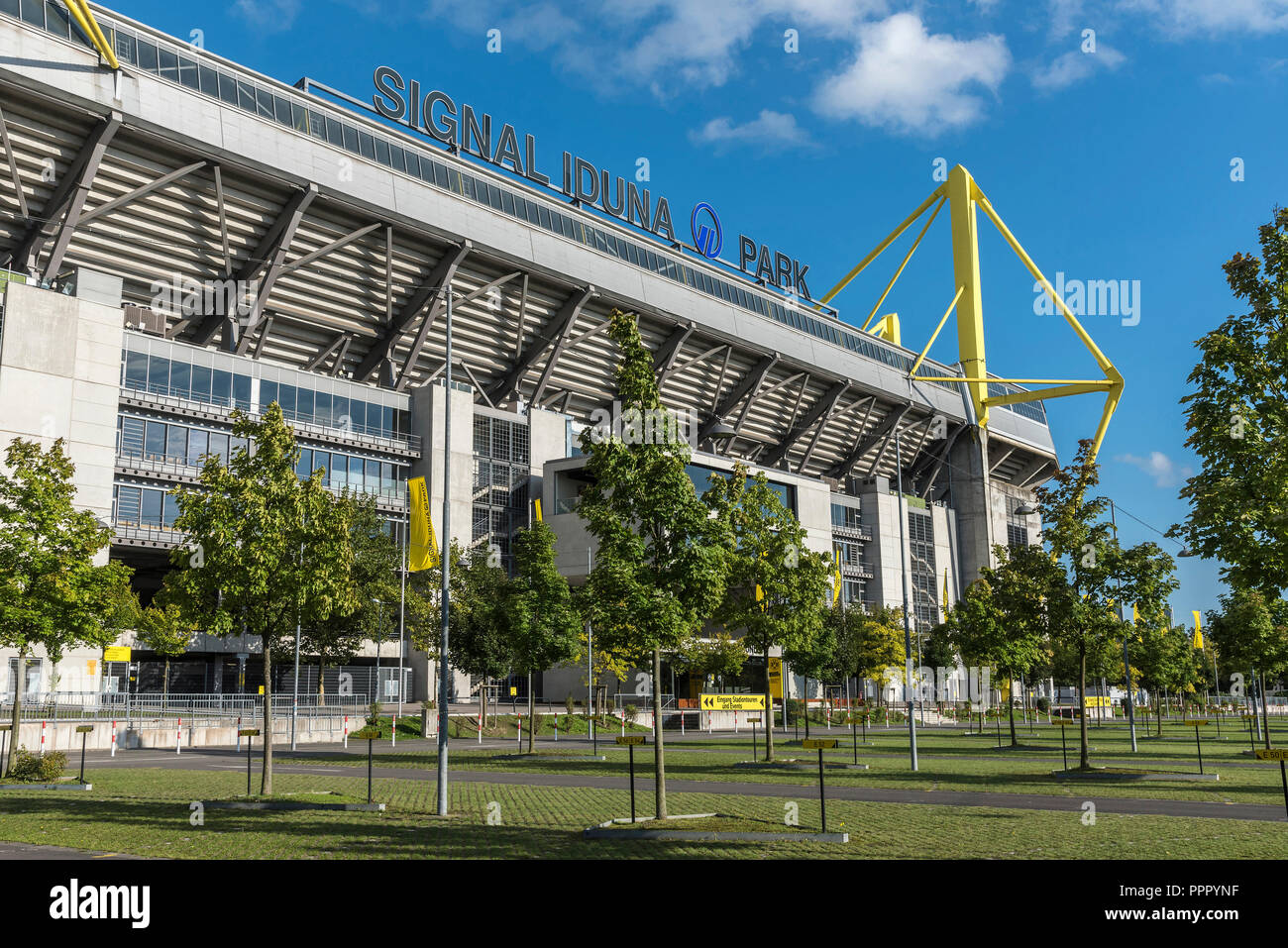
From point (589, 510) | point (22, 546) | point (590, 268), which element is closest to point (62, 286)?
point (590, 268)

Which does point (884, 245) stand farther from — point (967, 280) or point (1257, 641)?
point (1257, 641)

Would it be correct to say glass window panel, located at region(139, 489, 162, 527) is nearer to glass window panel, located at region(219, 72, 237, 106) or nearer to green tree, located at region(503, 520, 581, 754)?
glass window panel, located at region(219, 72, 237, 106)

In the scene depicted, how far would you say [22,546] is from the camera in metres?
22.0

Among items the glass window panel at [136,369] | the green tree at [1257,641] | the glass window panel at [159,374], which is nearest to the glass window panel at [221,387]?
the glass window panel at [159,374]

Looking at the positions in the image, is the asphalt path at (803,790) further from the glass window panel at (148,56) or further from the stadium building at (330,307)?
the glass window panel at (148,56)

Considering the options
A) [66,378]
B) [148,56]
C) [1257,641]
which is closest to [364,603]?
[66,378]

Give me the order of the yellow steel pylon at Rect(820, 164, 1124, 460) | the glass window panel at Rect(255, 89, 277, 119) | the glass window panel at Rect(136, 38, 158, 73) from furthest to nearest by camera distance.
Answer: the yellow steel pylon at Rect(820, 164, 1124, 460) → the glass window panel at Rect(255, 89, 277, 119) → the glass window panel at Rect(136, 38, 158, 73)

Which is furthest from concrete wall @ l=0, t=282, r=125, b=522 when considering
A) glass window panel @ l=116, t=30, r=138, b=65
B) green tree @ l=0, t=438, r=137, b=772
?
green tree @ l=0, t=438, r=137, b=772

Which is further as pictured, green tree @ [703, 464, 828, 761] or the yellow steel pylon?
the yellow steel pylon

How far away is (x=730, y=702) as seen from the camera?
61.5 metres

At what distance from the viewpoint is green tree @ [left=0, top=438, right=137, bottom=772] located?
21.8 metres

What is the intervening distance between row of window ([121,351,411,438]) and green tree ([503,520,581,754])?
833 inches

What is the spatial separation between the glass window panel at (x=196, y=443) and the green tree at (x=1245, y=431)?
166 feet

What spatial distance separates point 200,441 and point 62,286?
10.4 meters
